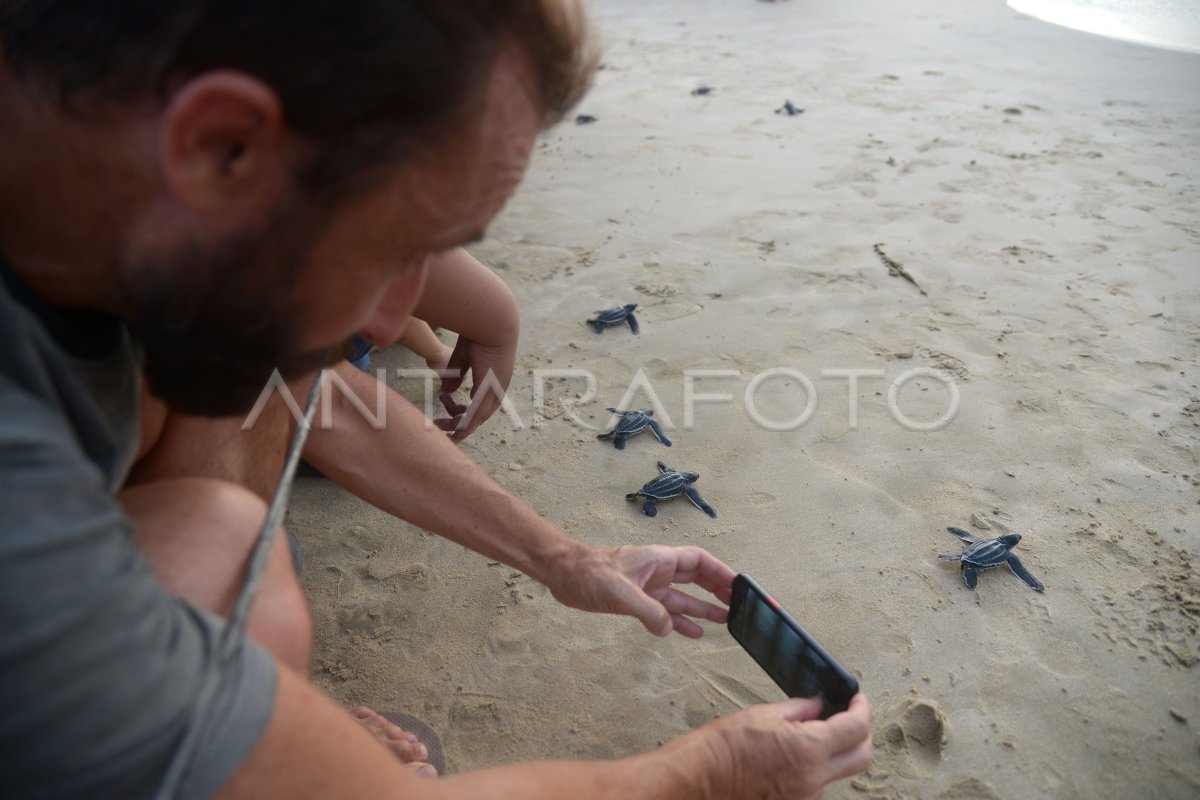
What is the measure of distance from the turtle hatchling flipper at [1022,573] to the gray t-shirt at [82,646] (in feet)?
4.71

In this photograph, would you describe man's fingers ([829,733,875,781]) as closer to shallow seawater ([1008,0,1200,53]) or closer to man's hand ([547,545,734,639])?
man's hand ([547,545,734,639])

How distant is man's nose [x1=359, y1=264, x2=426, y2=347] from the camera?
72cm

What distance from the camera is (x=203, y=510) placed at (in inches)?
33.0

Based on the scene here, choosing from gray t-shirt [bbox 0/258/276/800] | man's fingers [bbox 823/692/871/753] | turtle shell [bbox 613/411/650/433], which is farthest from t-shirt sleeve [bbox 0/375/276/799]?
turtle shell [bbox 613/411/650/433]

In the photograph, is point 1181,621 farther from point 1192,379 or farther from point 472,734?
point 472,734

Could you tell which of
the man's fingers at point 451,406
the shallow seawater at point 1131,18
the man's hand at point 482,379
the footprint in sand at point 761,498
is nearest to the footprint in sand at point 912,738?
the footprint in sand at point 761,498

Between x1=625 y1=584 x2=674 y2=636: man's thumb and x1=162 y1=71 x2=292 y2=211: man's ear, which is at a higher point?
x1=162 y1=71 x2=292 y2=211: man's ear

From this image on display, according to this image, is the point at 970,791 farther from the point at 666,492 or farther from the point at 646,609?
the point at 666,492

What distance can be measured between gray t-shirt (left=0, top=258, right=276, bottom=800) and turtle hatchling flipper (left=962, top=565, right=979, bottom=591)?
53.1 inches

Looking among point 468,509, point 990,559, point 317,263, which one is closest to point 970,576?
point 990,559

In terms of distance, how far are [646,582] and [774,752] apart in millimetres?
374

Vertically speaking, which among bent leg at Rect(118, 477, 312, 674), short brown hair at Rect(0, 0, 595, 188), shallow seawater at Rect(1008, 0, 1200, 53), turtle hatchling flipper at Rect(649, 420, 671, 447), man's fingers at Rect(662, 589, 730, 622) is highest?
shallow seawater at Rect(1008, 0, 1200, 53)

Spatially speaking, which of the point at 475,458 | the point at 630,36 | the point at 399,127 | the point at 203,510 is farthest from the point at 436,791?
the point at 630,36

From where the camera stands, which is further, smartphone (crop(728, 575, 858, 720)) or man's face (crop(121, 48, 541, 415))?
smartphone (crop(728, 575, 858, 720))
